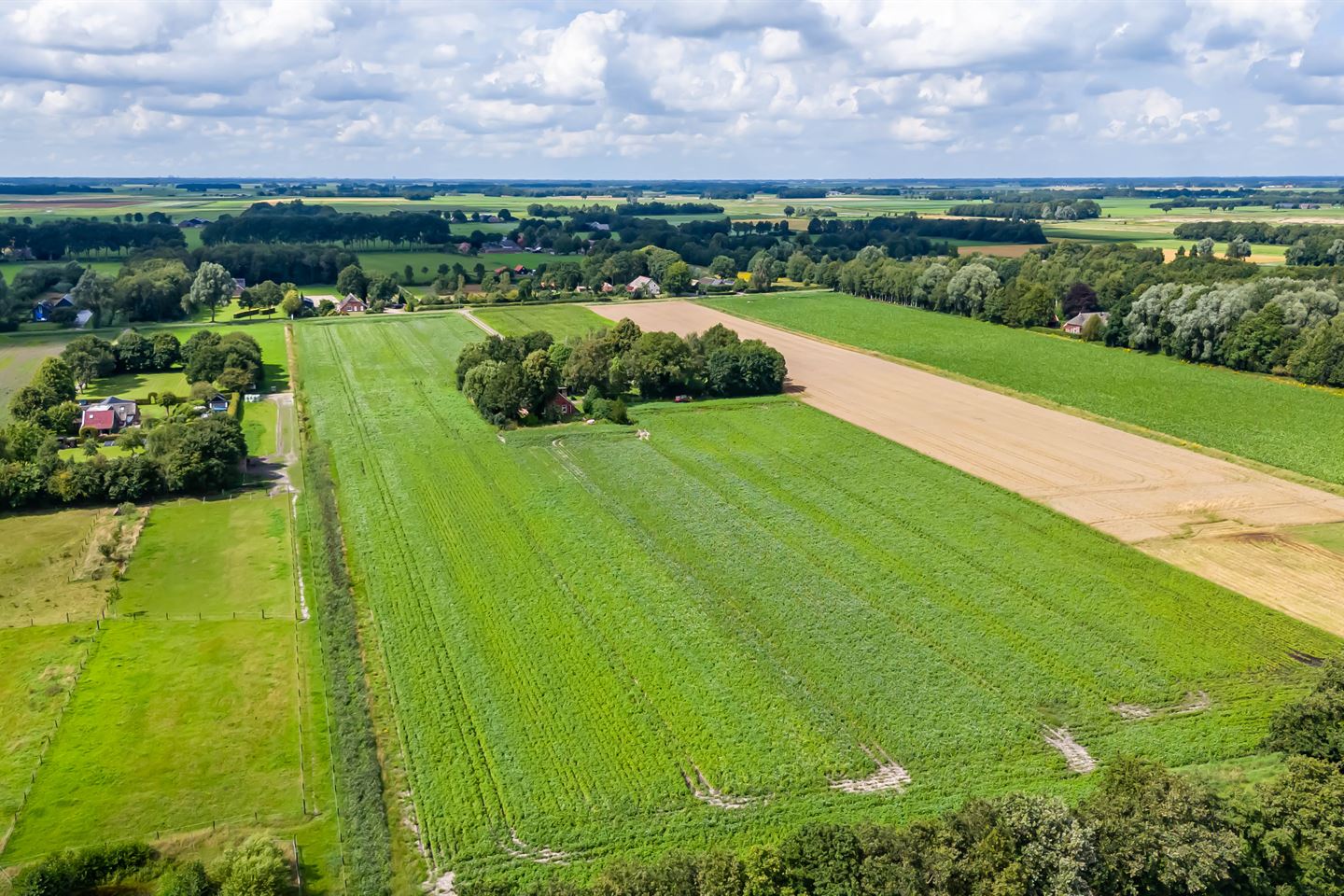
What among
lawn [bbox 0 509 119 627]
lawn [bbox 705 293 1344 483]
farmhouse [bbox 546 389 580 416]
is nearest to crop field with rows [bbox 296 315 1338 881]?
farmhouse [bbox 546 389 580 416]

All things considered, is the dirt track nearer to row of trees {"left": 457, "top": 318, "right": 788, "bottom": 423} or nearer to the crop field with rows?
the crop field with rows

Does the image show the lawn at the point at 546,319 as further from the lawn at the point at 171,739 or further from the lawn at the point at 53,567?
the lawn at the point at 171,739

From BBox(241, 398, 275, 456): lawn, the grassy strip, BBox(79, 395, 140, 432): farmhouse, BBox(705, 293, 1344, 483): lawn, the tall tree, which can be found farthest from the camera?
the tall tree

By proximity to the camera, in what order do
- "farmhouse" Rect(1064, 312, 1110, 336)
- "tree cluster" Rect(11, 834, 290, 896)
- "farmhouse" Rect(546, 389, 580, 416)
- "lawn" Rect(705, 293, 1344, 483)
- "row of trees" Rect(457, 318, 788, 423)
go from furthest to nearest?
"farmhouse" Rect(1064, 312, 1110, 336) < "row of trees" Rect(457, 318, 788, 423) < "farmhouse" Rect(546, 389, 580, 416) < "lawn" Rect(705, 293, 1344, 483) < "tree cluster" Rect(11, 834, 290, 896)

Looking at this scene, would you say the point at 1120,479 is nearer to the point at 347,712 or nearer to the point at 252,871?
the point at 347,712

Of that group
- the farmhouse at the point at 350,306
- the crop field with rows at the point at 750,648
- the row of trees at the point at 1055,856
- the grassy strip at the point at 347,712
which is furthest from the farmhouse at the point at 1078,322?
the farmhouse at the point at 350,306
